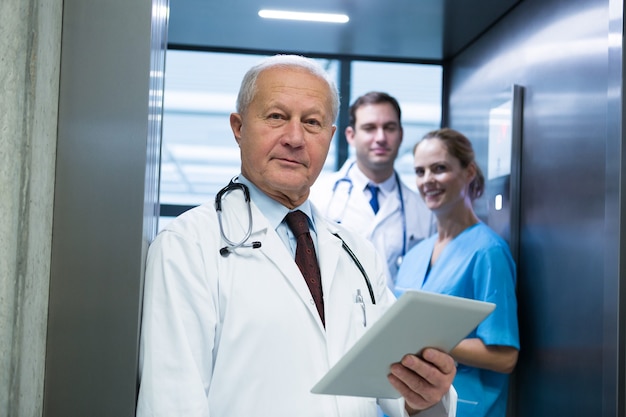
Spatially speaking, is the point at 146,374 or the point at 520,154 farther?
the point at 520,154

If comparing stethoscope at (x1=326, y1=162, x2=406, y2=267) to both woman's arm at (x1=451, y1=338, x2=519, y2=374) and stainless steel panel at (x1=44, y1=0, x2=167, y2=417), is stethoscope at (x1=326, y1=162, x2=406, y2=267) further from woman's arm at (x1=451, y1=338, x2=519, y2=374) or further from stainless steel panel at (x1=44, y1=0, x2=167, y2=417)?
stainless steel panel at (x1=44, y1=0, x2=167, y2=417)

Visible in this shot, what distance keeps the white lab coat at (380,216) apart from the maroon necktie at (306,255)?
1.58m

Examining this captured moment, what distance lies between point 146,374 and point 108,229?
0.28 meters

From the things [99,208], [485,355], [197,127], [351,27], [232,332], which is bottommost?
[485,355]

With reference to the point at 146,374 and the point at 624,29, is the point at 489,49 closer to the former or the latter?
the point at 624,29

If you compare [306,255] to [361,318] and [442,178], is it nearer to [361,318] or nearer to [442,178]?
[361,318]

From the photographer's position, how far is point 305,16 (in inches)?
122

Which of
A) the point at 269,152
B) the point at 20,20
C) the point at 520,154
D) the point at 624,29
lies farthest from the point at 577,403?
the point at 20,20

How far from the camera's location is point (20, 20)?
3.98ft

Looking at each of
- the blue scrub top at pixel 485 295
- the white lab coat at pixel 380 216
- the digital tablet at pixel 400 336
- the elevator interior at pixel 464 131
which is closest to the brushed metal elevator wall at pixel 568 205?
the elevator interior at pixel 464 131

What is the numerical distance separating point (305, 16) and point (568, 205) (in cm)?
134

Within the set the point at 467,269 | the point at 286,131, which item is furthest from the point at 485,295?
the point at 286,131

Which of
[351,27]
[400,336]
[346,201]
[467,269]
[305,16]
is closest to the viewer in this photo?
[400,336]

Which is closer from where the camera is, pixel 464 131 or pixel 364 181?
pixel 364 181
